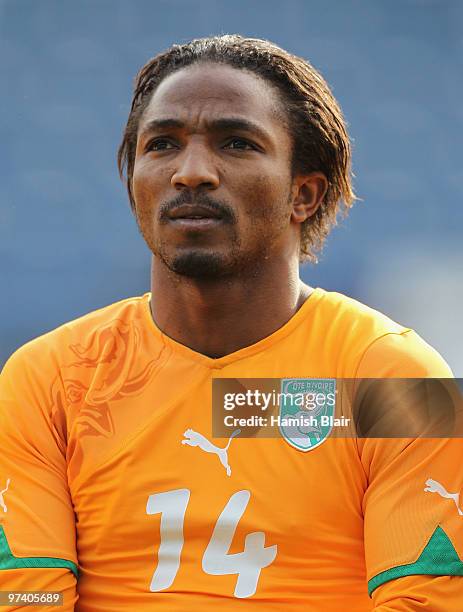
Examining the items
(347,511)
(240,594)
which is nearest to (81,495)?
(240,594)

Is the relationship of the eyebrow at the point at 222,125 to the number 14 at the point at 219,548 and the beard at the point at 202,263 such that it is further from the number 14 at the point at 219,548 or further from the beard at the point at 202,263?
the number 14 at the point at 219,548

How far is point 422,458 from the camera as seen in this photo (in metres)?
2.58

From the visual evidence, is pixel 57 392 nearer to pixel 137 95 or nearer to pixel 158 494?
pixel 158 494

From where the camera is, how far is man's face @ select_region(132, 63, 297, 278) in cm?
277

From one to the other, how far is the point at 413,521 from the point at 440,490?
11 centimetres

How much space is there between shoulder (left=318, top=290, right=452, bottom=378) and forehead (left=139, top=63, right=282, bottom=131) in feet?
2.16

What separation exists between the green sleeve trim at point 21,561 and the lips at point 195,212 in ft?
3.47

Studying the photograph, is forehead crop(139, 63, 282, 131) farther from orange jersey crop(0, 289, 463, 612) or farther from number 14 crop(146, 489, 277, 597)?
number 14 crop(146, 489, 277, 597)

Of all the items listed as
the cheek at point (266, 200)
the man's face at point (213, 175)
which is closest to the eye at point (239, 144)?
the man's face at point (213, 175)

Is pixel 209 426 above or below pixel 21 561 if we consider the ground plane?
above

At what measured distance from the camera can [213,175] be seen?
9.07ft

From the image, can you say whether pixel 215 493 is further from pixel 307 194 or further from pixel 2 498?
pixel 307 194

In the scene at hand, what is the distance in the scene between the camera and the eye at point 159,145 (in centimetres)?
293

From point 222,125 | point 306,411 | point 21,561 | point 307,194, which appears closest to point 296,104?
point 307,194
